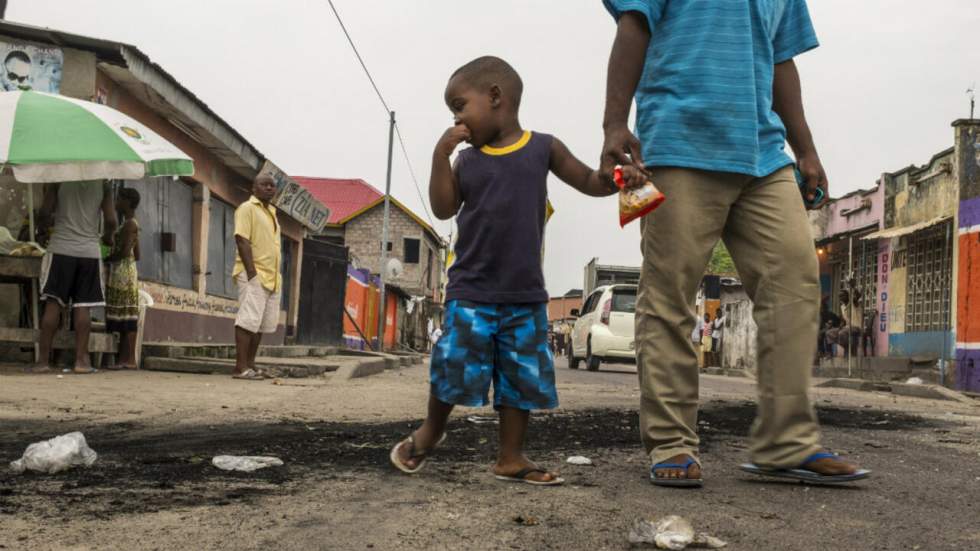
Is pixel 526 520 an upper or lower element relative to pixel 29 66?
lower

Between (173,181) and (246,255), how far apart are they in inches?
187

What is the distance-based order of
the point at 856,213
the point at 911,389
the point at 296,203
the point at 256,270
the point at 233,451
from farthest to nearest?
1. the point at 856,213
2. the point at 296,203
3. the point at 911,389
4. the point at 256,270
5. the point at 233,451

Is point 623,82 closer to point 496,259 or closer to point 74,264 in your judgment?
point 496,259

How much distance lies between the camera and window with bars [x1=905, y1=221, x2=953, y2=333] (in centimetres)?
1727

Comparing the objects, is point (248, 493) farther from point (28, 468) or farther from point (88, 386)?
point (88, 386)

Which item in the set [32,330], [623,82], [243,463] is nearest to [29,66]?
[32,330]

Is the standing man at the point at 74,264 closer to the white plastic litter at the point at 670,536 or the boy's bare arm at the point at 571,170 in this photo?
the boy's bare arm at the point at 571,170

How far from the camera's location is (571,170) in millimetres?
3445

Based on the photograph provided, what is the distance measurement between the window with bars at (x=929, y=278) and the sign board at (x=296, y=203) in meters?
11.3

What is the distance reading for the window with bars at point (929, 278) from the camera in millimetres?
17266

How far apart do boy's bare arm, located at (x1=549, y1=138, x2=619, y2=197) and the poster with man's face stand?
7.94 m

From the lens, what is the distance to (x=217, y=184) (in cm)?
1483

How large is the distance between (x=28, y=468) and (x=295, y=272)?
17.7 m

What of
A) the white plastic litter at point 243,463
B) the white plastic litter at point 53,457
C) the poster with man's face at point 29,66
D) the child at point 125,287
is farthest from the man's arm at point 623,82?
the poster with man's face at point 29,66
